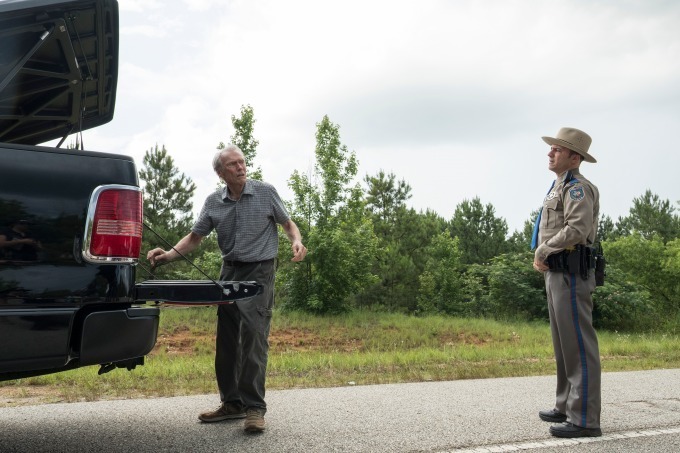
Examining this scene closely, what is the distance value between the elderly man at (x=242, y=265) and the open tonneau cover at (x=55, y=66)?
3.25 ft

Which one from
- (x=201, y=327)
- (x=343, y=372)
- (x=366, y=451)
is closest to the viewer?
(x=366, y=451)

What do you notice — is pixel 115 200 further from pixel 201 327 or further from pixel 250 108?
pixel 250 108

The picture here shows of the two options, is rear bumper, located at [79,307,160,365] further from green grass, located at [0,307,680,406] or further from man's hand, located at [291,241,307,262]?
green grass, located at [0,307,680,406]

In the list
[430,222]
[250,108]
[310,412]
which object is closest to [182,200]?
[250,108]

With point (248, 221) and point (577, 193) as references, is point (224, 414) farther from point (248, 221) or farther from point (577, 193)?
point (577, 193)

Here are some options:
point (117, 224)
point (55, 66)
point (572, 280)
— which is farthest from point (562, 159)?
point (55, 66)

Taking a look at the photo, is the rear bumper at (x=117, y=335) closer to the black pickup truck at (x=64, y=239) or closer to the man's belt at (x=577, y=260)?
the black pickup truck at (x=64, y=239)

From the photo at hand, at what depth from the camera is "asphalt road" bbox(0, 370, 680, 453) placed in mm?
3838

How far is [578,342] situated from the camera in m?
4.38

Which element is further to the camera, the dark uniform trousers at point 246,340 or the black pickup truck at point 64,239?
the dark uniform trousers at point 246,340

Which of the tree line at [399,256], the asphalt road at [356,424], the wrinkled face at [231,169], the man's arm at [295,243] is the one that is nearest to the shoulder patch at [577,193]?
the asphalt road at [356,424]

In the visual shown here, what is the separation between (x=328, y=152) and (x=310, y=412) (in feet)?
86.4

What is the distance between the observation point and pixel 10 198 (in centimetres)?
276

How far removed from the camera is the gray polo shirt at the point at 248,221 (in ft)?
15.1
